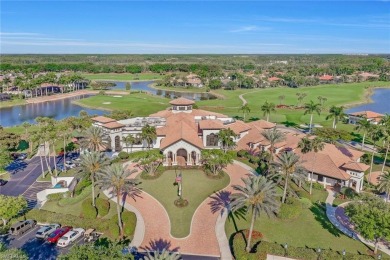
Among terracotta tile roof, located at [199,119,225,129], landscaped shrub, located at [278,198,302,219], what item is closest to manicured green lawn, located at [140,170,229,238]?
landscaped shrub, located at [278,198,302,219]

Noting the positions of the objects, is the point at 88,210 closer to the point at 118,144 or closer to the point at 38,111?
the point at 118,144

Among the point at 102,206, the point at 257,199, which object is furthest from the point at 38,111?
the point at 257,199

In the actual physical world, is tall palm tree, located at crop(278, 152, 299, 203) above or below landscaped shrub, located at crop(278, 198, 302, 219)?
above

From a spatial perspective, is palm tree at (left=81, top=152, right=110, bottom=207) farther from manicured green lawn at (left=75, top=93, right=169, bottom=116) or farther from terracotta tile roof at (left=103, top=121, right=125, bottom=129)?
manicured green lawn at (left=75, top=93, right=169, bottom=116)

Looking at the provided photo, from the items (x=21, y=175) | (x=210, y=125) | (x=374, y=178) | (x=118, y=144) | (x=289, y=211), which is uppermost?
(x=210, y=125)

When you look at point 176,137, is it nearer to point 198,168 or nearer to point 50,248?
point 198,168

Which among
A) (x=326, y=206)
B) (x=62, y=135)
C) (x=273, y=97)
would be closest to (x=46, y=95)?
(x=62, y=135)
